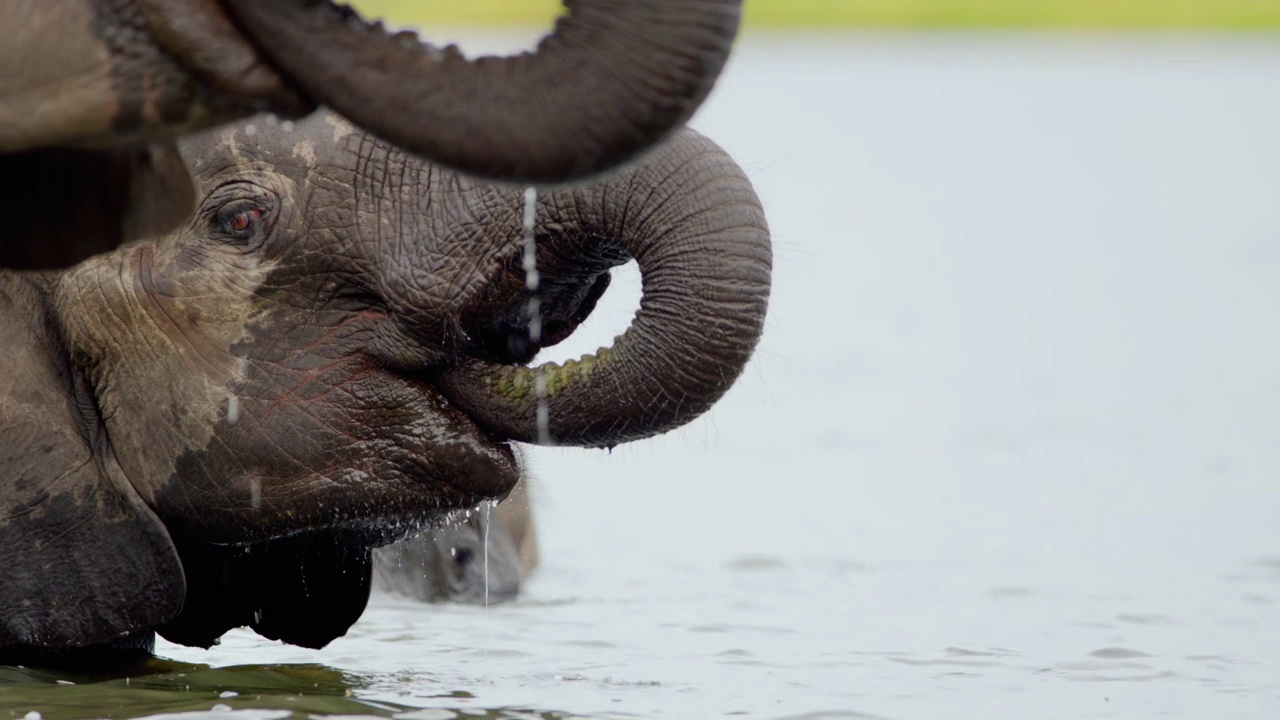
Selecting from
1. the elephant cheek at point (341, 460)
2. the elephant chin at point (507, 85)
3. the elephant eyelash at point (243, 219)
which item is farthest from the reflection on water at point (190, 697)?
the elephant chin at point (507, 85)

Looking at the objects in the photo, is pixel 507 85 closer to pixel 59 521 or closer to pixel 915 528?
pixel 59 521

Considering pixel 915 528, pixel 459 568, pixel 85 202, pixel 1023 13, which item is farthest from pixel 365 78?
pixel 1023 13

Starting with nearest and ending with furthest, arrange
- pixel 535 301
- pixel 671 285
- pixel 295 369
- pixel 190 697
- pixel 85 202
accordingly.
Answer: pixel 85 202
pixel 671 285
pixel 535 301
pixel 295 369
pixel 190 697

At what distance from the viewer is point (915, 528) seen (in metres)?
11.6

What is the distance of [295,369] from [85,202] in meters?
1.20

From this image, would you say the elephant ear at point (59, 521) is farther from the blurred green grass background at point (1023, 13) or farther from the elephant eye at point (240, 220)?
the blurred green grass background at point (1023, 13)

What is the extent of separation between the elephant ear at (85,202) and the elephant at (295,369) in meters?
1.03

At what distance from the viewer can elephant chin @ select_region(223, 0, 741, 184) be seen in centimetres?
464

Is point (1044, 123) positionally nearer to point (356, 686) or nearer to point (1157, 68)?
point (1157, 68)

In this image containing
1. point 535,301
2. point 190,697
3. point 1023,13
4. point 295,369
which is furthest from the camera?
point 1023,13

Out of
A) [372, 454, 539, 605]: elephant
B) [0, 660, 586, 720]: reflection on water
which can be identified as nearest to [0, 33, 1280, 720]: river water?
[0, 660, 586, 720]: reflection on water

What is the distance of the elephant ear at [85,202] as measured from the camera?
197 inches

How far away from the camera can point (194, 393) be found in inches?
245

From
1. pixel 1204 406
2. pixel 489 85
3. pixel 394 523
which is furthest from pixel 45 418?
pixel 1204 406
